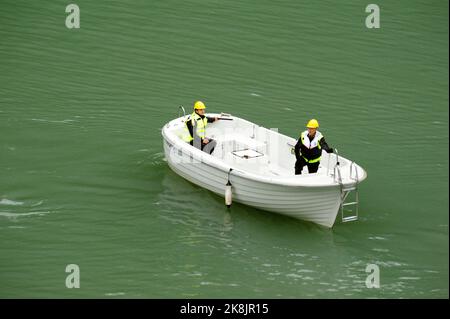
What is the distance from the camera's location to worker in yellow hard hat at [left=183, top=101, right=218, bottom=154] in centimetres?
1872

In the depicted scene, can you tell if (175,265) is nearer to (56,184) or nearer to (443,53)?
(56,184)

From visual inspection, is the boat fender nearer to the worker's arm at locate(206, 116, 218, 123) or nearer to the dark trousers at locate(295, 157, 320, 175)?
the dark trousers at locate(295, 157, 320, 175)

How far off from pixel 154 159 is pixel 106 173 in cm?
133

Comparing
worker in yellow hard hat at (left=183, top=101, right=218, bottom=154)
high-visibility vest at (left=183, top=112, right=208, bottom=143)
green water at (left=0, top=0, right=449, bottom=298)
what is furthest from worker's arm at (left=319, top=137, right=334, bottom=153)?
high-visibility vest at (left=183, top=112, right=208, bottom=143)

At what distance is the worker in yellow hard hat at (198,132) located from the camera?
1872cm

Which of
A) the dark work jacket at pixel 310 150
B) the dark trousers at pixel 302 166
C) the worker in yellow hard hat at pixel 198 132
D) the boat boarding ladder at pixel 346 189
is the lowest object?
the boat boarding ladder at pixel 346 189

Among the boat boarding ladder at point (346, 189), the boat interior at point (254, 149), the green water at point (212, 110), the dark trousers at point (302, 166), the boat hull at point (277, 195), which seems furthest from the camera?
the boat interior at point (254, 149)

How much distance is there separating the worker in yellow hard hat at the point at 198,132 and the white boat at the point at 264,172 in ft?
0.97

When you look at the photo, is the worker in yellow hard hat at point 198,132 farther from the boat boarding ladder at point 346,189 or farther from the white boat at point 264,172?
the boat boarding ladder at point 346,189

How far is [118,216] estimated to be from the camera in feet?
57.3

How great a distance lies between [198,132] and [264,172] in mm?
1636

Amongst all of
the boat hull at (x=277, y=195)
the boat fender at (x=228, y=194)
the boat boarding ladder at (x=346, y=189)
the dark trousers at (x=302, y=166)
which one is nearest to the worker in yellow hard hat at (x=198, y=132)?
the boat hull at (x=277, y=195)

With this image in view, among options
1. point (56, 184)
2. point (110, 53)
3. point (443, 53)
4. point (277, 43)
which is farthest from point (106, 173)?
point (443, 53)

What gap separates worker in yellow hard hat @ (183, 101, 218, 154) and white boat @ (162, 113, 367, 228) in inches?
11.7
